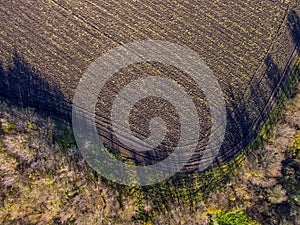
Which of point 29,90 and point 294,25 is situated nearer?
point 294,25

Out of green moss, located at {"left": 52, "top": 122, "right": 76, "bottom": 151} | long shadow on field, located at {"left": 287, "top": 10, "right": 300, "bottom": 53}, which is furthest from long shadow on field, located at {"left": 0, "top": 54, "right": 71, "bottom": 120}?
long shadow on field, located at {"left": 287, "top": 10, "right": 300, "bottom": 53}

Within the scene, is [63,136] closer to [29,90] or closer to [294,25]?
[29,90]

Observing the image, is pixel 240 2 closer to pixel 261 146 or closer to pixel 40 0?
pixel 261 146

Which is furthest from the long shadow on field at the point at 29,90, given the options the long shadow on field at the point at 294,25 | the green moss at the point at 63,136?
the long shadow on field at the point at 294,25

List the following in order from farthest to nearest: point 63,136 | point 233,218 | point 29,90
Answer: point 29,90 < point 63,136 < point 233,218

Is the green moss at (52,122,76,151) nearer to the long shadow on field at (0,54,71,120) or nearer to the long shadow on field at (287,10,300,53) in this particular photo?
the long shadow on field at (0,54,71,120)

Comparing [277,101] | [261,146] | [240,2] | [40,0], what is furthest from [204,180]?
[40,0]

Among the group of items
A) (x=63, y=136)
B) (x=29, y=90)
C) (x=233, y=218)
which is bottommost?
(x=233, y=218)

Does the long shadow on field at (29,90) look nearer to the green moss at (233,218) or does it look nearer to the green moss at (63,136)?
the green moss at (63,136)

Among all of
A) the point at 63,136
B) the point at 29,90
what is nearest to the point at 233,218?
the point at 63,136
